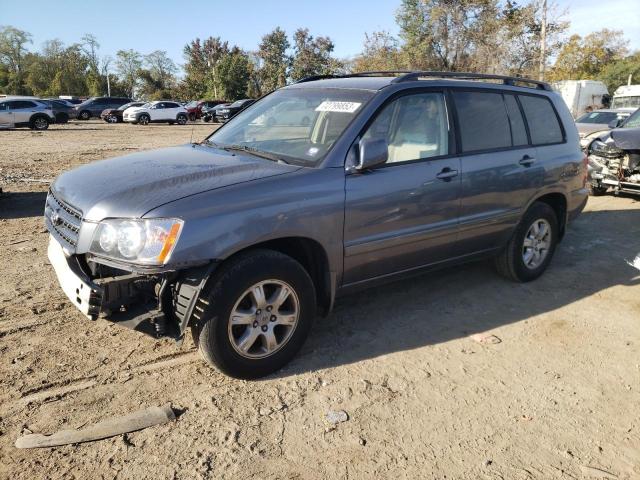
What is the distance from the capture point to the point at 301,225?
3.16m

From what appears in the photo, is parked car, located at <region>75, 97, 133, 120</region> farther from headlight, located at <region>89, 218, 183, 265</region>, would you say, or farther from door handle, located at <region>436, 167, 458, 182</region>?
headlight, located at <region>89, 218, 183, 265</region>

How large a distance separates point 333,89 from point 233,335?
2.05 meters

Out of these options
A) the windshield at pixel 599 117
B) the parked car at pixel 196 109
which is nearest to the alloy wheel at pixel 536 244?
the windshield at pixel 599 117

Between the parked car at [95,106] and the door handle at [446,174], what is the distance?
3618 cm

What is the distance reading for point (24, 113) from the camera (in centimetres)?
2522

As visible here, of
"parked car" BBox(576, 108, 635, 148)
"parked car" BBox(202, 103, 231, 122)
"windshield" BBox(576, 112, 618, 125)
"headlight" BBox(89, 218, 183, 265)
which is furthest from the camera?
"parked car" BBox(202, 103, 231, 122)

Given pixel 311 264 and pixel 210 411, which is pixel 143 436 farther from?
pixel 311 264

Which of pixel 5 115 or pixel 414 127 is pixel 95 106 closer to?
pixel 5 115

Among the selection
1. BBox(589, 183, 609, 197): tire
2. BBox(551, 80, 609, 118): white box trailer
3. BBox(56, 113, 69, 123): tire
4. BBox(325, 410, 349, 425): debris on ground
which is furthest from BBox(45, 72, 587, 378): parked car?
BBox(56, 113, 69, 123): tire

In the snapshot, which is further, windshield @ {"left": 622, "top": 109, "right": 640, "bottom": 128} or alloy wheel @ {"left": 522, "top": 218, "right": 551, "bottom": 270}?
windshield @ {"left": 622, "top": 109, "right": 640, "bottom": 128}

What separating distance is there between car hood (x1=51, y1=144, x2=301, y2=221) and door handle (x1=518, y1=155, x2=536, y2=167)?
2.32 m

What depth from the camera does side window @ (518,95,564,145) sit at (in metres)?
4.79

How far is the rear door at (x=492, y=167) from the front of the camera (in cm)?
416

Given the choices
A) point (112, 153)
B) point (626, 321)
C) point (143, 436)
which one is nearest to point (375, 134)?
point (143, 436)
